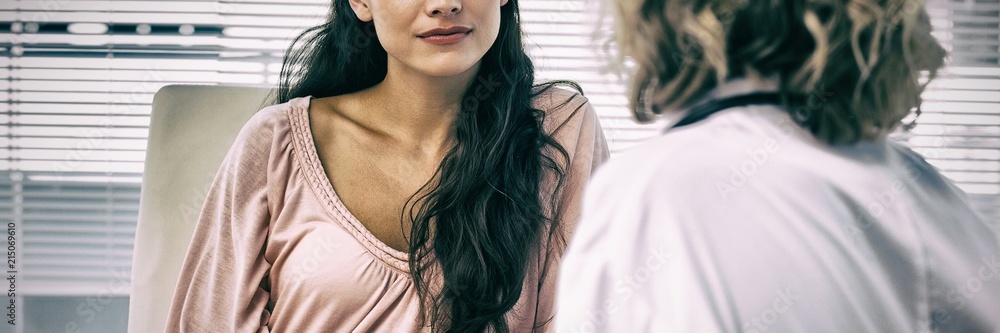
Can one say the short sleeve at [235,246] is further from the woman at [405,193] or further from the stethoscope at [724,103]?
the stethoscope at [724,103]

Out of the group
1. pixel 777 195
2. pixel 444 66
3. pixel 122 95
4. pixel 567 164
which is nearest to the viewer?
pixel 777 195

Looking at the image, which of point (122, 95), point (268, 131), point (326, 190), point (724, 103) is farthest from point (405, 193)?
point (122, 95)

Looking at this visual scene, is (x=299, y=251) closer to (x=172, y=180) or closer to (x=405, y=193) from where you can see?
(x=405, y=193)

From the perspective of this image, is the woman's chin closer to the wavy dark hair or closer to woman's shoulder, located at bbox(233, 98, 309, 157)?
the wavy dark hair

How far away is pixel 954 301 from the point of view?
1.85 feet

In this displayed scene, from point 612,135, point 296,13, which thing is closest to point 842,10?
point 612,135

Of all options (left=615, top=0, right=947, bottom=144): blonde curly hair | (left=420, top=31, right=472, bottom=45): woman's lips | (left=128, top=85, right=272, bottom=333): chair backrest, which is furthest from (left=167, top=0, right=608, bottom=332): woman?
(left=615, top=0, right=947, bottom=144): blonde curly hair

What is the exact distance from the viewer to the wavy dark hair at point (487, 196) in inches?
43.5

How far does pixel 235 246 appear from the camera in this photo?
1.17 m

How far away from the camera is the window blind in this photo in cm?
181

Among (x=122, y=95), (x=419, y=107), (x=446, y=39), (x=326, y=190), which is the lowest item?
(x=122, y=95)

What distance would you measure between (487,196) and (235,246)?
0.37 meters

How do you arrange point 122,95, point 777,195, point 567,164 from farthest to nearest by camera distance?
point 122,95 < point 567,164 < point 777,195

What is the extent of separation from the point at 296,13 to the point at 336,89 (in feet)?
2.23
